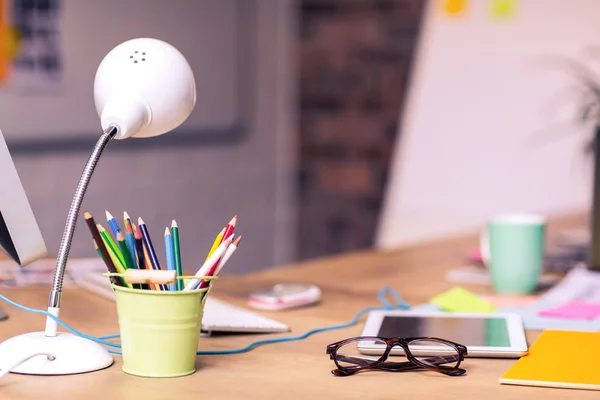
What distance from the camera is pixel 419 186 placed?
3549mm

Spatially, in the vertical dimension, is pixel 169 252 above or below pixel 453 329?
above

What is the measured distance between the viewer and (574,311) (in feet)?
4.29

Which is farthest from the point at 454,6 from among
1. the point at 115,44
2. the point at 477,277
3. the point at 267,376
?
the point at 267,376

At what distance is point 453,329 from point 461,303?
0.19 metres

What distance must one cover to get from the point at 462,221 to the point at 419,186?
221 millimetres

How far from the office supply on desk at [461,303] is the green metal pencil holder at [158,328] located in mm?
497

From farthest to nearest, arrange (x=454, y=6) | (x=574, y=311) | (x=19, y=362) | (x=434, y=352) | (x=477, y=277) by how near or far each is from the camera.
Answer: (x=454, y=6) < (x=477, y=277) < (x=574, y=311) < (x=434, y=352) < (x=19, y=362)

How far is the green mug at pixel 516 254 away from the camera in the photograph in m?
1.51

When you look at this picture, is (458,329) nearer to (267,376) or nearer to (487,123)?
(267,376)

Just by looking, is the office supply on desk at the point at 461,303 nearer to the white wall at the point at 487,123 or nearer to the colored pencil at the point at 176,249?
the colored pencil at the point at 176,249

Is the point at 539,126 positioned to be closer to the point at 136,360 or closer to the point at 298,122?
the point at 298,122

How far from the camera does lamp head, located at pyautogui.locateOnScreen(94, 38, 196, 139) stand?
101 centimetres

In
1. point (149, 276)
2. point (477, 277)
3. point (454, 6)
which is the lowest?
point (477, 277)

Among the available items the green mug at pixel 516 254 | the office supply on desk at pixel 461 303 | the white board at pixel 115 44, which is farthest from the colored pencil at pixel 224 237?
the white board at pixel 115 44
